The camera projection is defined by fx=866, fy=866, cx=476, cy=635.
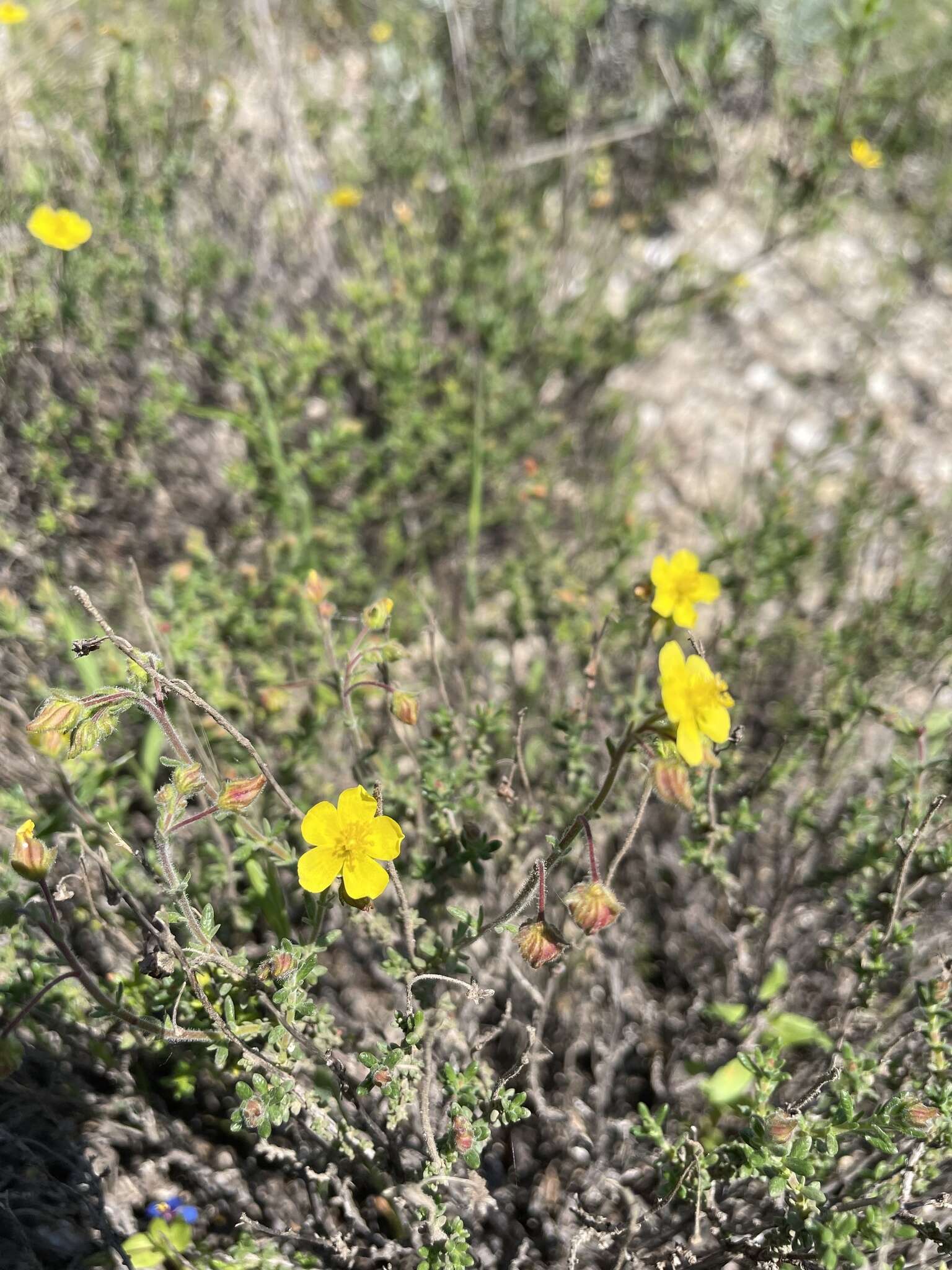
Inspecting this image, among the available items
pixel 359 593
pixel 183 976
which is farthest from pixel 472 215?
pixel 183 976

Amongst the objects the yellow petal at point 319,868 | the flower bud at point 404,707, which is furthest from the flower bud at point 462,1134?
the flower bud at point 404,707

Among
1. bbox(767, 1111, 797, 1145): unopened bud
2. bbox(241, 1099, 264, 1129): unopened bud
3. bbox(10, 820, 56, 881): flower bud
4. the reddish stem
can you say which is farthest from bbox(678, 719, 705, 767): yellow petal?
bbox(10, 820, 56, 881): flower bud

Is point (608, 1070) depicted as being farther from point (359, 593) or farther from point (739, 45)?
point (739, 45)

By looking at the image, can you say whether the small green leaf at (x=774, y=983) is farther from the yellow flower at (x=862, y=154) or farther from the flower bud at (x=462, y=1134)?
the yellow flower at (x=862, y=154)

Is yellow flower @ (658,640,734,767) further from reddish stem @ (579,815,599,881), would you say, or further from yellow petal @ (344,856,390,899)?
yellow petal @ (344,856,390,899)

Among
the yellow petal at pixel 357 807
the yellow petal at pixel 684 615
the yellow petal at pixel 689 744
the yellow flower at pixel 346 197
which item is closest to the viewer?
the yellow petal at pixel 689 744

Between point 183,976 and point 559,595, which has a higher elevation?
point 559,595
